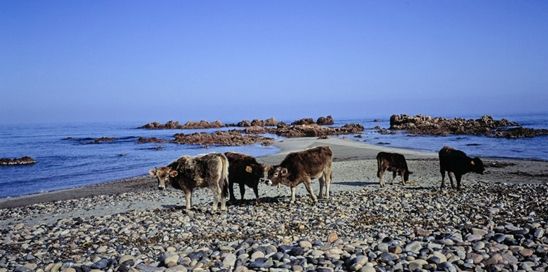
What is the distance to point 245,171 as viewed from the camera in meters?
14.9

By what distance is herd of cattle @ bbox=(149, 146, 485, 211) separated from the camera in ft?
44.5

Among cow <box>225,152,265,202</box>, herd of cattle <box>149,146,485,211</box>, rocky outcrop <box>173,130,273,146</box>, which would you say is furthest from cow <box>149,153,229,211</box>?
rocky outcrop <box>173,130,273,146</box>

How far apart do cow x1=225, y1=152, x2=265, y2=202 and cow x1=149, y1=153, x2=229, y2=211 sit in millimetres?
1133

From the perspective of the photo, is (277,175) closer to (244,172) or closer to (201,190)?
(244,172)

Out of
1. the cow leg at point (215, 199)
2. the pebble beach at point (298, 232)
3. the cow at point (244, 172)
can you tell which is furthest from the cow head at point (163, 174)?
the cow at point (244, 172)

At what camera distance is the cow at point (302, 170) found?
14383 mm

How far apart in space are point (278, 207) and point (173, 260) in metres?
6.01

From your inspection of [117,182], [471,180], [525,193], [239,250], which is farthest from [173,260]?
[117,182]

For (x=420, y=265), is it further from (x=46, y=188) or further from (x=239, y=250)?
(x=46, y=188)

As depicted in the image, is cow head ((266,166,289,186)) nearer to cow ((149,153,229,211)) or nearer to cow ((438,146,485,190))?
cow ((149,153,229,211))

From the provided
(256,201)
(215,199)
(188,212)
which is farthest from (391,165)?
(188,212)

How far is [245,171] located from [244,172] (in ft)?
0.20

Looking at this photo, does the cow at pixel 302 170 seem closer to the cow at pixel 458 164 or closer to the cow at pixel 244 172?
the cow at pixel 244 172

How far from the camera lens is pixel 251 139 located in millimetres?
55031
